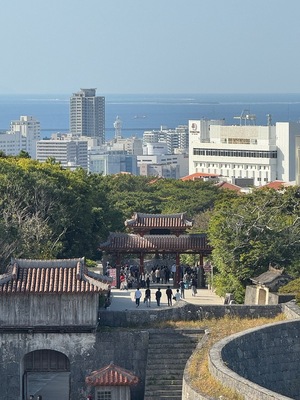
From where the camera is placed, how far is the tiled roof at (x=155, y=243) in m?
48.9

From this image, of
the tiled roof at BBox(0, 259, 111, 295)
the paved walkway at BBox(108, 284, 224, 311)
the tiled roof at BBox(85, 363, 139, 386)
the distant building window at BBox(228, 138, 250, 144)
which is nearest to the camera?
the tiled roof at BBox(85, 363, 139, 386)

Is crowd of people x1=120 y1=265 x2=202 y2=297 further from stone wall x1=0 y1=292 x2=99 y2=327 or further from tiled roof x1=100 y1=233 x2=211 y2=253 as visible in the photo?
stone wall x1=0 y1=292 x2=99 y2=327

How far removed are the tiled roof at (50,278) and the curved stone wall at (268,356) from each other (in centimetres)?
429

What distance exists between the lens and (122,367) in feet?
116

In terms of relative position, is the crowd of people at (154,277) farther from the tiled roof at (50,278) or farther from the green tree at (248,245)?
the tiled roof at (50,278)

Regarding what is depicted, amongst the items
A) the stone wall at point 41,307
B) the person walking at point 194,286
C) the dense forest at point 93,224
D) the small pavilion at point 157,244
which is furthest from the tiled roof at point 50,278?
the small pavilion at point 157,244

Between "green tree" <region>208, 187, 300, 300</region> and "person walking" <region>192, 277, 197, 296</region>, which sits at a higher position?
"green tree" <region>208, 187, 300, 300</region>

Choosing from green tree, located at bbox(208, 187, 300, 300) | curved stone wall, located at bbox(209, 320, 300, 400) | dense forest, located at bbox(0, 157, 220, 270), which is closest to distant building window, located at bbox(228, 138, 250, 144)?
dense forest, located at bbox(0, 157, 220, 270)

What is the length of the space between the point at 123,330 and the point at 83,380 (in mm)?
1719

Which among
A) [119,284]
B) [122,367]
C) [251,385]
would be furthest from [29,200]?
[251,385]

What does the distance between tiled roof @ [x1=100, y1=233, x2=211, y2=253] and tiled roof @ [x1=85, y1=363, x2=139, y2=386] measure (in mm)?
14806

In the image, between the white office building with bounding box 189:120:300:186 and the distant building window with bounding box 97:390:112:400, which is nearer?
the distant building window with bounding box 97:390:112:400

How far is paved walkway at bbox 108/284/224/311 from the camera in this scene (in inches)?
1583

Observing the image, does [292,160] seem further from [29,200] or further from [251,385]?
[251,385]
